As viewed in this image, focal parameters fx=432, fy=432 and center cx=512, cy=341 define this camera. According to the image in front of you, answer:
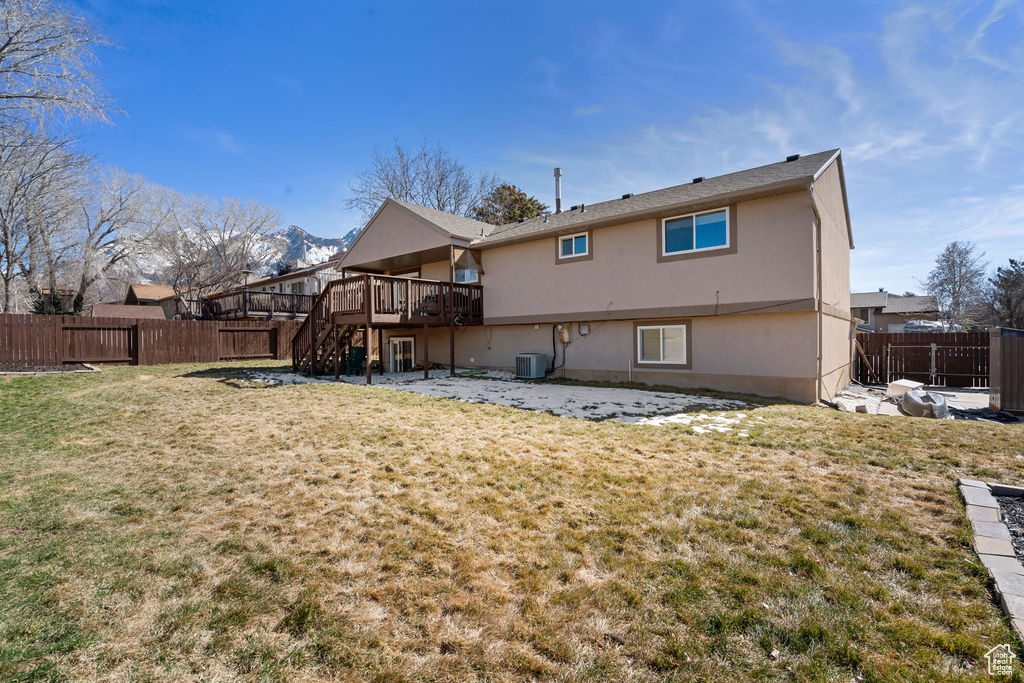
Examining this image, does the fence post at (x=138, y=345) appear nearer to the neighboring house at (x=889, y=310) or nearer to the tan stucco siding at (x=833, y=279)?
the tan stucco siding at (x=833, y=279)

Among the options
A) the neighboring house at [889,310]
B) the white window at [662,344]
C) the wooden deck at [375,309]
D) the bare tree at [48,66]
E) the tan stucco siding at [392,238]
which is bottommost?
the white window at [662,344]

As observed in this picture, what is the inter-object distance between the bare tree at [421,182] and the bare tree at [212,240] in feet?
42.2

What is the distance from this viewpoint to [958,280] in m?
33.1

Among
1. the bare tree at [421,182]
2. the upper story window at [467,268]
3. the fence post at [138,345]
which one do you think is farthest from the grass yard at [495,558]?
the bare tree at [421,182]

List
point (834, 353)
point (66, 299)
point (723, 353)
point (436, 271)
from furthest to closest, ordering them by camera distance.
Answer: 1. point (66, 299)
2. point (436, 271)
3. point (834, 353)
4. point (723, 353)

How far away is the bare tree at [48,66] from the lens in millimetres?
9766

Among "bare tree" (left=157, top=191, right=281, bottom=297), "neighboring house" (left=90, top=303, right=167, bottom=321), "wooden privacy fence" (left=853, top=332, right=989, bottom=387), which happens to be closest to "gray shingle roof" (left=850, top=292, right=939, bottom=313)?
"wooden privacy fence" (left=853, top=332, right=989, bottom=387)

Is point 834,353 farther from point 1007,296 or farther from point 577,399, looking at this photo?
point 1007,296

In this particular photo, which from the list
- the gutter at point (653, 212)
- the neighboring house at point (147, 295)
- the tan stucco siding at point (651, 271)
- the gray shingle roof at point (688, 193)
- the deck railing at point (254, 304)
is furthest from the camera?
the neighboring house at point (147, 295)

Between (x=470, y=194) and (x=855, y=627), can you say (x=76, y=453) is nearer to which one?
(x=855, y=627)

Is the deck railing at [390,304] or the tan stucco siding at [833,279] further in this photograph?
the deck railing at [390,304]

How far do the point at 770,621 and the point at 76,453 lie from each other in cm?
721

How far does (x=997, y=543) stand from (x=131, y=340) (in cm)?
2225

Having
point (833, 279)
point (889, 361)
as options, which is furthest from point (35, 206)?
point (889, 361)
